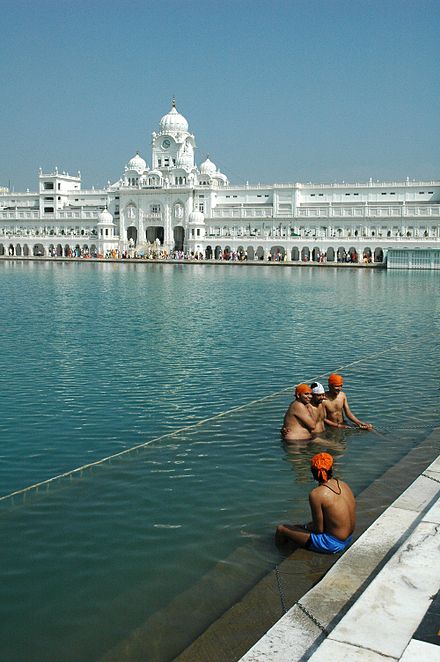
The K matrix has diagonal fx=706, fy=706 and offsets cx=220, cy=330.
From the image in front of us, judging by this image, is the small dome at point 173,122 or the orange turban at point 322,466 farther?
the small dome at point 173,122

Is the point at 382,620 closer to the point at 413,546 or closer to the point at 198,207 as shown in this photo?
the point at 413,546

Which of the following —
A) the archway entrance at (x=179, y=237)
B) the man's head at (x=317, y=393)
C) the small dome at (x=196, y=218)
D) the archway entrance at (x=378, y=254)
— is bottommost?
the man's head at (x=317, y=393)

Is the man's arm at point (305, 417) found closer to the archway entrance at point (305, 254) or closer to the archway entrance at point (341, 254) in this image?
the archway entrance at point (341, 254)

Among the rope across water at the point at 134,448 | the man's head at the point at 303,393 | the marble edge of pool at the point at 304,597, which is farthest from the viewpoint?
the man's head at the point at 303,393

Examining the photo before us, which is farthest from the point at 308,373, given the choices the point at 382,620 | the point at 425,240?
the point at 425,240

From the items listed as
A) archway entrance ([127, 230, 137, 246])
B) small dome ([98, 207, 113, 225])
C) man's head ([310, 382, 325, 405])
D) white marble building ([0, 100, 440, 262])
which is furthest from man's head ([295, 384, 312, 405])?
archway entrance ([127, 230, 137, 246])

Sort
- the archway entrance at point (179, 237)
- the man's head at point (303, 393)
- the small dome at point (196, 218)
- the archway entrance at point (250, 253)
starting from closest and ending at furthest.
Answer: the man's head at point (303, 393) < the archway entrance at point (250, 253) < the small dome at point (196, 218) < the archway entrance at point (179, 237)

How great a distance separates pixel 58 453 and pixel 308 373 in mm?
6863

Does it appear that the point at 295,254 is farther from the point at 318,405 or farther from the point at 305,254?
the point at 318,405

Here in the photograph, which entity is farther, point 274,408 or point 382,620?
point 274,408

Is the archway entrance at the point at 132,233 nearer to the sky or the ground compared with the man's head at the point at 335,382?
nearer to the sky

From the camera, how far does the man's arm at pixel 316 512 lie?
618cm

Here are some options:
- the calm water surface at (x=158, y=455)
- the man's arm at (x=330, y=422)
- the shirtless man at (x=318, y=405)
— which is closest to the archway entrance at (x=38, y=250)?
the calm water surface at (x=158, y=455)

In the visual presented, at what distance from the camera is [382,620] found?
14.8ft
